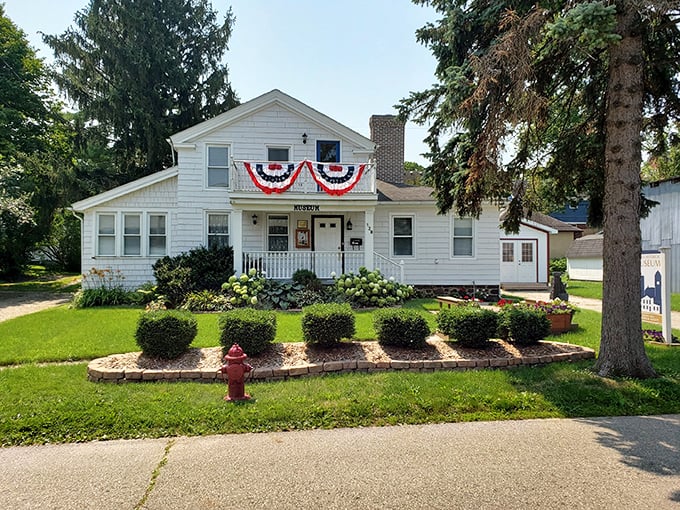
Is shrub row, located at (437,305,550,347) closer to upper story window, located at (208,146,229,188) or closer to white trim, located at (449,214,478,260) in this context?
white trim, located at (449,214,478,260)

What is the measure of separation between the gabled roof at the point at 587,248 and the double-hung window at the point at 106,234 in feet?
86.2

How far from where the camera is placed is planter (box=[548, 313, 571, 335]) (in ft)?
29.4

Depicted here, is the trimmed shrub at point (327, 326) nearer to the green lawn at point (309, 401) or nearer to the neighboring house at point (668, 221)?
the green lawn at point (309, 401)

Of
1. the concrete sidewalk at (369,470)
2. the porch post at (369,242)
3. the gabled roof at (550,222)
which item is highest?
the gabled roof at (550,222)

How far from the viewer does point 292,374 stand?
238 inches

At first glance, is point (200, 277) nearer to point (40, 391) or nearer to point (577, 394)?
point (40, 391)

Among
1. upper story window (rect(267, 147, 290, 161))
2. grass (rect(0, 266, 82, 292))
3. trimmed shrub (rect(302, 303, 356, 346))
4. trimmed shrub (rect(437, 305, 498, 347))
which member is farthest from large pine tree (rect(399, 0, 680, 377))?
grass (rect(0, 266, 82, 292))

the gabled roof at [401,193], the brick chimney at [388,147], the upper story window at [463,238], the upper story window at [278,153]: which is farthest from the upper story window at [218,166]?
the upper story window at [463,238]

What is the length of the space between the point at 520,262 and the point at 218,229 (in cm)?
1500

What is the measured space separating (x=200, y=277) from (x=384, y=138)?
10184mm

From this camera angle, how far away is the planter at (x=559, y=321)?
8.97 m

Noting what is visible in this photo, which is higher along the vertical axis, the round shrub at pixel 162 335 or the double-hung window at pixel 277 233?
the double-hung window at pixel 277 233

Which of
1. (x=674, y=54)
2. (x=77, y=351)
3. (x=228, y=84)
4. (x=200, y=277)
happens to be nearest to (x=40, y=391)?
(x=77, y=351)

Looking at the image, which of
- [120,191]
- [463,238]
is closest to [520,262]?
[463,238]
